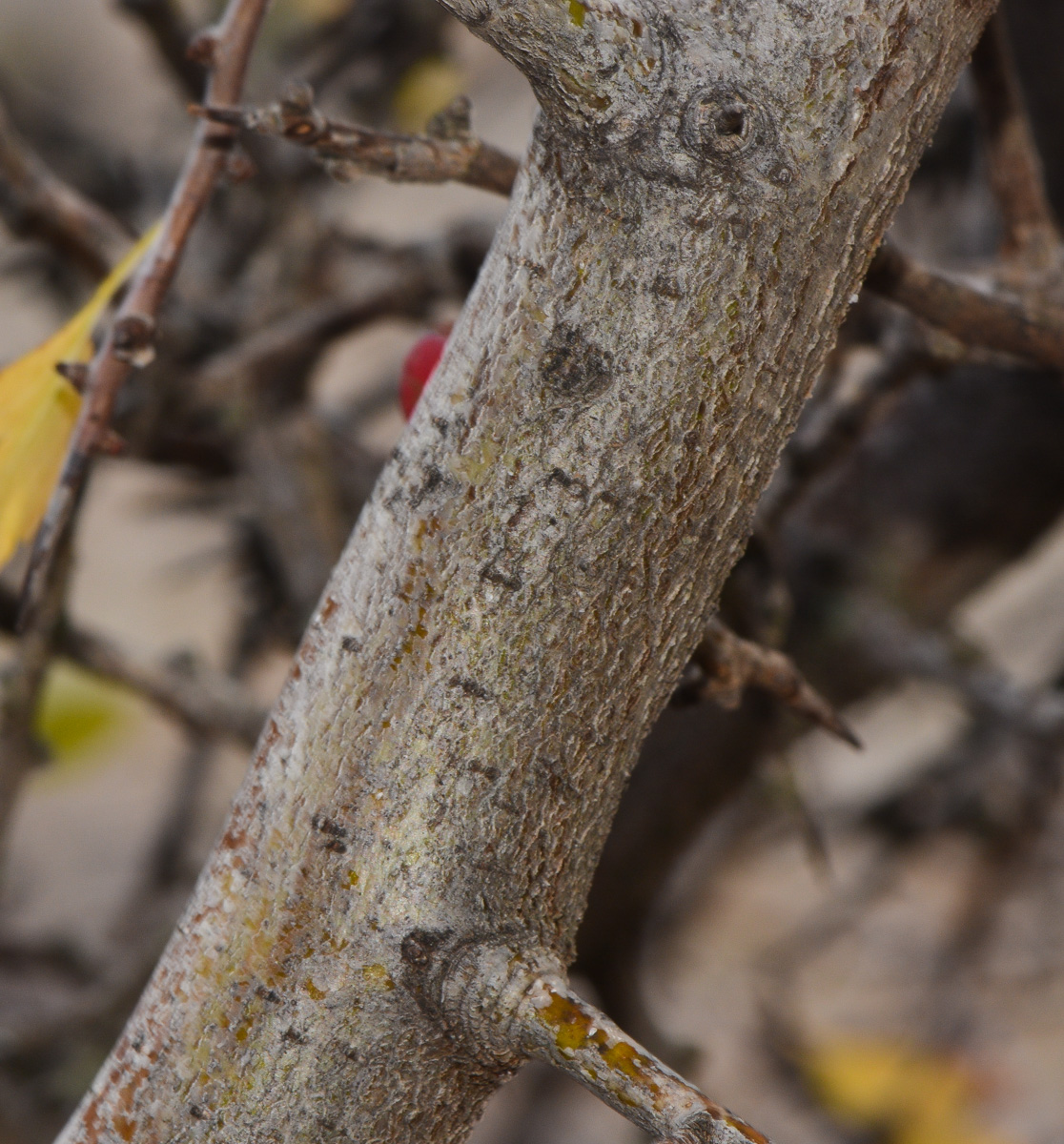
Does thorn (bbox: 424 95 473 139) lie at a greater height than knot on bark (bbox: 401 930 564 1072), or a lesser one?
greater

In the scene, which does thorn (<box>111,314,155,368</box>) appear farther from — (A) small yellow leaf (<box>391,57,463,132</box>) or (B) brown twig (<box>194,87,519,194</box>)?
(A) small yellow leaf (<box>391,57,463,132</box>)

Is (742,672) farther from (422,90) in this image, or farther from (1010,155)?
(422,90)

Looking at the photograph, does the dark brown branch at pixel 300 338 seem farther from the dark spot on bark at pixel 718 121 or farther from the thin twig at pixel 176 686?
Result: the dark spot on bark at pixel 718 121

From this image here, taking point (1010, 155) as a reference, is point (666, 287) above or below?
below

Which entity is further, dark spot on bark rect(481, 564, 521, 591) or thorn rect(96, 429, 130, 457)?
thorn rect(96, 429, 130, 457)

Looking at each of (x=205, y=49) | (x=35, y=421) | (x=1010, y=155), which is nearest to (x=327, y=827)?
(x=35, y=421)

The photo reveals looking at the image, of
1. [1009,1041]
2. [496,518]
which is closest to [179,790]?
[1009,1041]

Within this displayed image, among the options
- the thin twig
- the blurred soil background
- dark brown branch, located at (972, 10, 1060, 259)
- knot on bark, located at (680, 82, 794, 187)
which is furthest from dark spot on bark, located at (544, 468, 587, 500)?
the thin twig

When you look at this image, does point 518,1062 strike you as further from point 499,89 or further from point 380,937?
point 499,89
